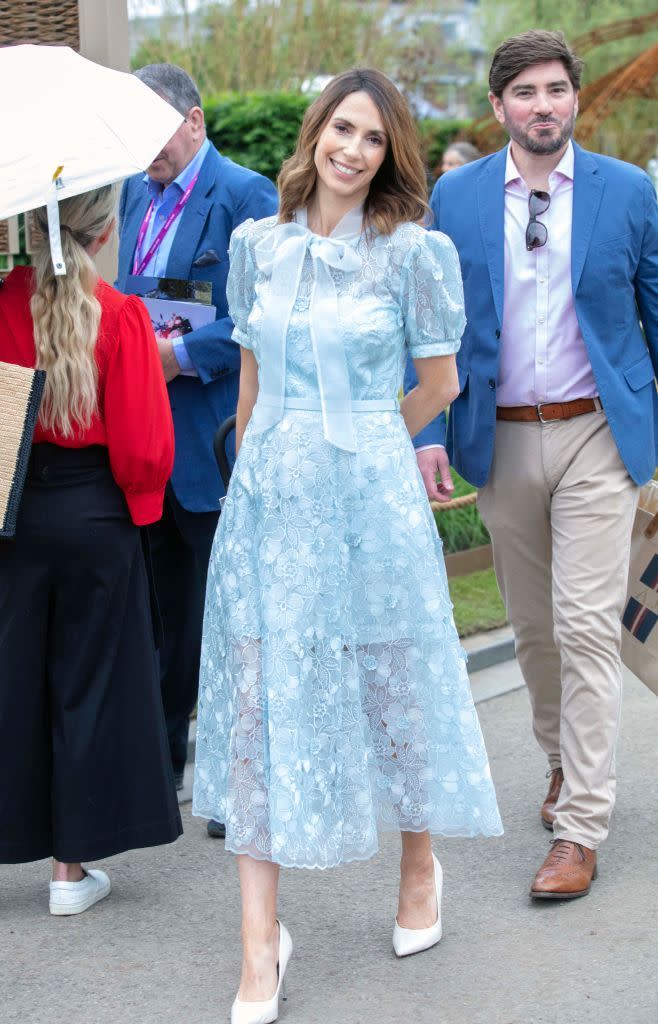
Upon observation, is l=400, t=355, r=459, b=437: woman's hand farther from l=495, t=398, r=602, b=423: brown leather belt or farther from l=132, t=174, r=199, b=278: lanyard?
l=132, t=174, r=199, b=278: lanyard

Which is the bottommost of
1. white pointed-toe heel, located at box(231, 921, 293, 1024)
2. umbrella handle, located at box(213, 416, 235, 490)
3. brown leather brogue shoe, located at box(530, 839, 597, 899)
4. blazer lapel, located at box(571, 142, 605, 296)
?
brown leather brogue shoe, located at box(530, 839, 597, 899)

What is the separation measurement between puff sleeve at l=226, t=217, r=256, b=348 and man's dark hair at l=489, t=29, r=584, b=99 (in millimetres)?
1001

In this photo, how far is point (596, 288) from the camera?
414 cm

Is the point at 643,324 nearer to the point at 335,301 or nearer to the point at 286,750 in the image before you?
the point at 335,301

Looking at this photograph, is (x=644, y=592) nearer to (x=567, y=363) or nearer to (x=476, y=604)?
(x=567, y=363)

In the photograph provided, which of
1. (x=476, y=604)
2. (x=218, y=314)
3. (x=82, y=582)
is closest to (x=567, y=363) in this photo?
(x=218, y=314)

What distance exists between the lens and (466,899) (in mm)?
4117

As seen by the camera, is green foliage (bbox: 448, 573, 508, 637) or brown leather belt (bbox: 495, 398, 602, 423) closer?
brown leather belt (bbox: 495, 398, 602, 423)

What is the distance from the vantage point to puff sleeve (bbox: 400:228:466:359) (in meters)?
3.49

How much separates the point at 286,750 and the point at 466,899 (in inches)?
39.9

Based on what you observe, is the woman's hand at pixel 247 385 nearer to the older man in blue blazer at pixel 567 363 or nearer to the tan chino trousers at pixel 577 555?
the older man in blue blazer at pixel 567 363

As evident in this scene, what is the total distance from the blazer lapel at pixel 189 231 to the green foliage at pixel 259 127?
9.66 meters

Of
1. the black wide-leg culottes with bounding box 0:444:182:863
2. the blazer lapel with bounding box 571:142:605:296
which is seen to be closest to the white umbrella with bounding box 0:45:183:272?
the black wide-leg culottes with bounding box 0:444:182:863

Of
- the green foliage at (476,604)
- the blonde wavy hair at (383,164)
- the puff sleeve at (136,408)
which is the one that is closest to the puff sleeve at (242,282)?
the blonde wavy hair at (383,164)
